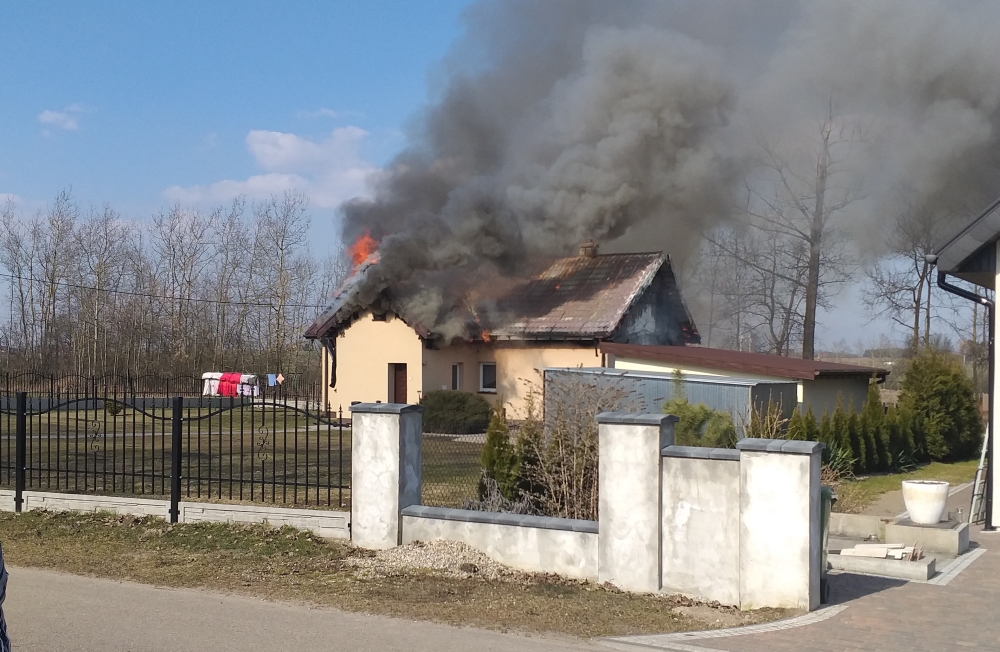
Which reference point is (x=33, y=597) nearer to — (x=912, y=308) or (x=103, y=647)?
(x=103, y=647)

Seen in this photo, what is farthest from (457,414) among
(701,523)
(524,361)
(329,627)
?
(329,627)

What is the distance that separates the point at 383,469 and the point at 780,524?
375 centimetres

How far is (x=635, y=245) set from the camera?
1191 inches

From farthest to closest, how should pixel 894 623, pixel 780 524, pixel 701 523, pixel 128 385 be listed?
1. pixel 128 385
2. pixel 701 523
3. pixel 780 524
4. pixel 894 623

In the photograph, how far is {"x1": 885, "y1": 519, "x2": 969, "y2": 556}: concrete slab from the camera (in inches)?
369

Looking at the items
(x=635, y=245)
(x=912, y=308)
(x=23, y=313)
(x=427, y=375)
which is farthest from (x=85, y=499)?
(x=23, y=313)

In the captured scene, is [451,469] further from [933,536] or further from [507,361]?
[507,361]

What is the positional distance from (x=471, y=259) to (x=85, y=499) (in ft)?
59.5

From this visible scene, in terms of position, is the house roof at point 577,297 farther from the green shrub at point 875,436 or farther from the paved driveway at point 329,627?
the paved driveway at point 329,627

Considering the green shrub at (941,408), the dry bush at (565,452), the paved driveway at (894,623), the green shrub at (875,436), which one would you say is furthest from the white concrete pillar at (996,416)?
the green shrub at (941,408)

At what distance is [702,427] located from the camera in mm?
13758

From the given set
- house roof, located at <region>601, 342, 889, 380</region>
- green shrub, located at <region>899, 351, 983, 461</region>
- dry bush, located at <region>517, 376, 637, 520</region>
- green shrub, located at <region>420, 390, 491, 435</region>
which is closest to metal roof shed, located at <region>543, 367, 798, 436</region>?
house roof, located at <region>601, 342, 889, 380</region>

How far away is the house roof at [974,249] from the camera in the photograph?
35.2ft

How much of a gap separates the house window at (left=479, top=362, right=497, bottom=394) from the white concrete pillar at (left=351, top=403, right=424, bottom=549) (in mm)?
19140
